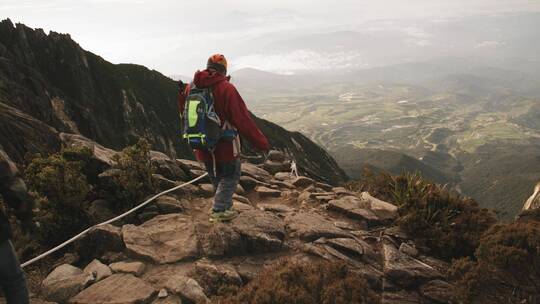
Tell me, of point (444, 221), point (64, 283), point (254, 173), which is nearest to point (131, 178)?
point (64, 283)

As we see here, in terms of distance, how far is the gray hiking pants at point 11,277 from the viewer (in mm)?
5238

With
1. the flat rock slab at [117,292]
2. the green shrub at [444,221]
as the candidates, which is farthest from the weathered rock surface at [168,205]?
the green shrub at [444,221]

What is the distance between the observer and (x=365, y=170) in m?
16.3

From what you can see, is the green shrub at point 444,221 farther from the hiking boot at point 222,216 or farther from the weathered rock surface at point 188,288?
the weathered rock surface at point 188,288

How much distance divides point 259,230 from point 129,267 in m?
2.89

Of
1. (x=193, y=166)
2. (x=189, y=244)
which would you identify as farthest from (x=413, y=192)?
(x=193, y=166)

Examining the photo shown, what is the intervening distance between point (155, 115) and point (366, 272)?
80387 millimetres

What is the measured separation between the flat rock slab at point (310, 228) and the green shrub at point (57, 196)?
504cm

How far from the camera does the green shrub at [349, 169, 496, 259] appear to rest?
9.31 metres

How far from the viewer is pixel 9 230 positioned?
5.27 m

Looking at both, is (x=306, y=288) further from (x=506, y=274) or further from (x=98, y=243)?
(x=98, y=243)

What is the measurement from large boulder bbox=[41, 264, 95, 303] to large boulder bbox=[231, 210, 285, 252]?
3177 mm

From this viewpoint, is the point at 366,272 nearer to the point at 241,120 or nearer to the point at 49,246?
the point at 241,120

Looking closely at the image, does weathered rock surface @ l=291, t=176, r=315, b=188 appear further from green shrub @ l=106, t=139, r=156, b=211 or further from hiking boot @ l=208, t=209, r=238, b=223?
hiking boot @ l=208, t=209, r=238, b=223
